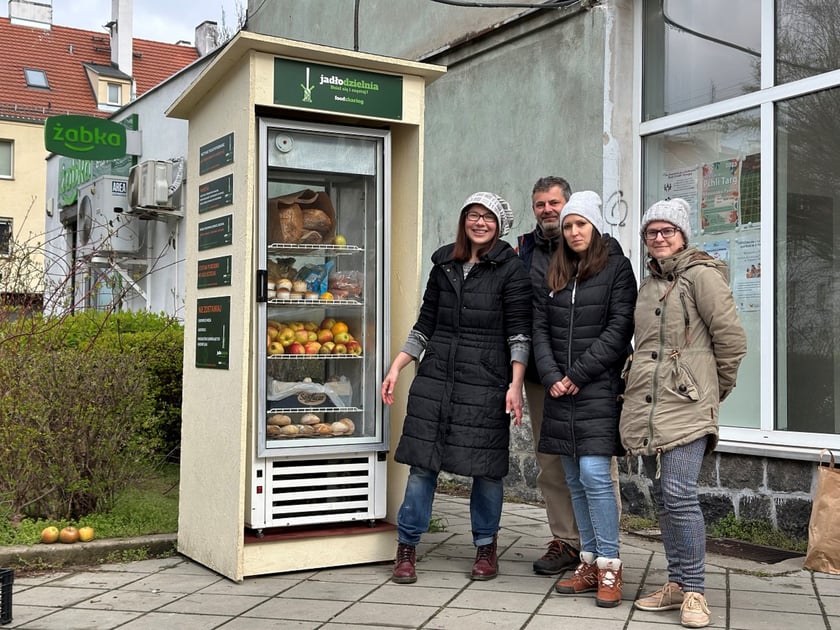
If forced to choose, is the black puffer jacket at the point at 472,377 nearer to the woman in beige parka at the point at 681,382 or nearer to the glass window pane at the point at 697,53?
the woman in beige parka at the point at 681,382

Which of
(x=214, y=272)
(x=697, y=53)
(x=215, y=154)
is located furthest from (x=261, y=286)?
(x=697, y=53)

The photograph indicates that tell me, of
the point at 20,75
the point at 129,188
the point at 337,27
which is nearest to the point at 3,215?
the point at 20,75

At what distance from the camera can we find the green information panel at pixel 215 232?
17.8ft

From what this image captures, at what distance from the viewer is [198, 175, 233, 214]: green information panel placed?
5438 mm

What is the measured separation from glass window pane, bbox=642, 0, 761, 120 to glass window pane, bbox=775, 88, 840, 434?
50 centimetres

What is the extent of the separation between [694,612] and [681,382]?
1.01 metres

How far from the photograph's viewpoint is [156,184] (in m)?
13.8

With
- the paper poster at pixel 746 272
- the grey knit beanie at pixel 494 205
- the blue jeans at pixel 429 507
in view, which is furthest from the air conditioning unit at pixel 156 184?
the blue jeans at pixel 429 507

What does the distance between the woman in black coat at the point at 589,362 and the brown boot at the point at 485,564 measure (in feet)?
1.43

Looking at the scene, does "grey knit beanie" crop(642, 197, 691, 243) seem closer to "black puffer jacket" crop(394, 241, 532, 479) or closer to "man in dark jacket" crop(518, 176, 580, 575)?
"man in dark jacket" crop(518, 176, 580, 575)

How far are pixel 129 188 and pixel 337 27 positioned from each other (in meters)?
4.79

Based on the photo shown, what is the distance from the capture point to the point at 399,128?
5945 millimetres

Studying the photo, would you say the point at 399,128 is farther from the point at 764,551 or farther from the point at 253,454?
the point at 764,551

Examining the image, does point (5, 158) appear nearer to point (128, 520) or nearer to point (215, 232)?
point (128, 520)
